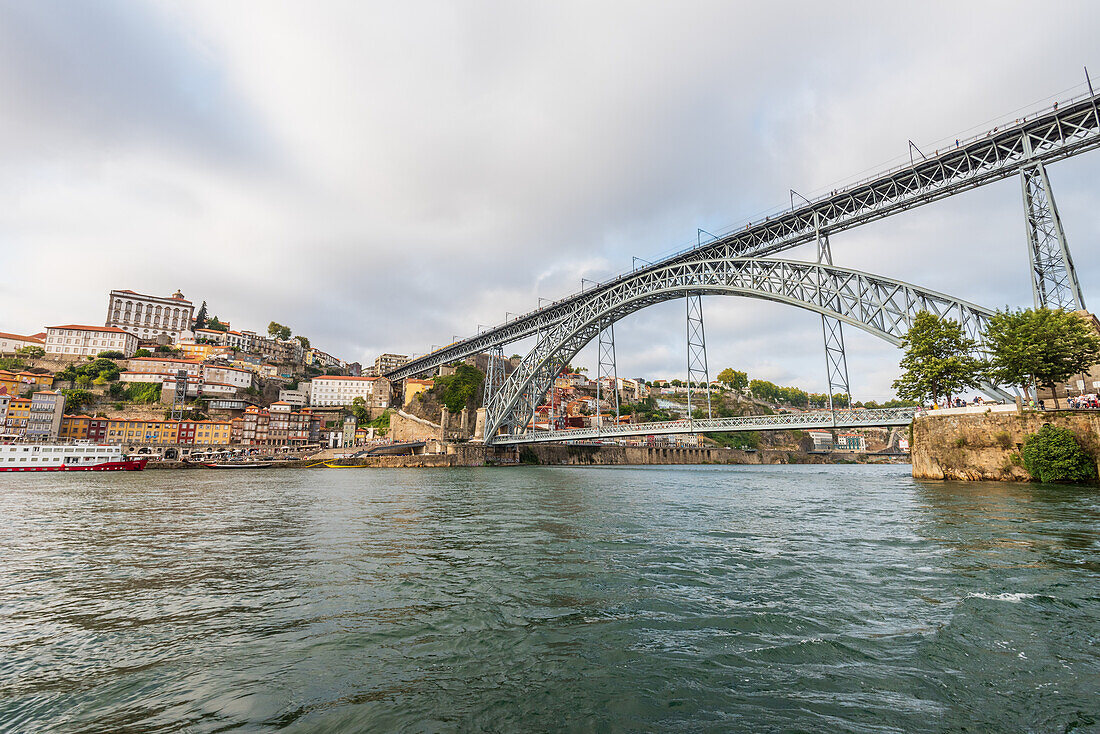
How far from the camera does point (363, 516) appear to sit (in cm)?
1171

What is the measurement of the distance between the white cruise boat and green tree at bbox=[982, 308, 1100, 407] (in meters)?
54.0

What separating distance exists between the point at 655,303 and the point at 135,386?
6158cm

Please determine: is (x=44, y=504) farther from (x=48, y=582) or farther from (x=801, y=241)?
(x=801, y=241)

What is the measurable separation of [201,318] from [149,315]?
15.3 metres

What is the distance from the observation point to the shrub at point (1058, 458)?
14367mm

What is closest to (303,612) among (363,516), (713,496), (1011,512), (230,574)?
(230,574)

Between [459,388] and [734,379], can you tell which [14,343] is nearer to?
[459,388]

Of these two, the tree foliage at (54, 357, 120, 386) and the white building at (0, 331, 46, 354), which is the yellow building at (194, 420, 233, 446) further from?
the white building at (0, 331, 46, 354)

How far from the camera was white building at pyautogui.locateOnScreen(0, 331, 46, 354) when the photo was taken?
62.1 meters

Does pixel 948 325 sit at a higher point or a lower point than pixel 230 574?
higher

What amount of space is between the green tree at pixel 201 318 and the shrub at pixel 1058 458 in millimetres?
111107

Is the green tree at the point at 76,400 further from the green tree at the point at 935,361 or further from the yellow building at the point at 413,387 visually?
the green tree at the point at 935,361

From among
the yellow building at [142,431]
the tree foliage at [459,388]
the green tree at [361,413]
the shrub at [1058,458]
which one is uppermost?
the tree foliage at [459,388]

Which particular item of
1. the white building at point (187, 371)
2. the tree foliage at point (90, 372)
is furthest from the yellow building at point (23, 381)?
the white building at point (187, 371)
